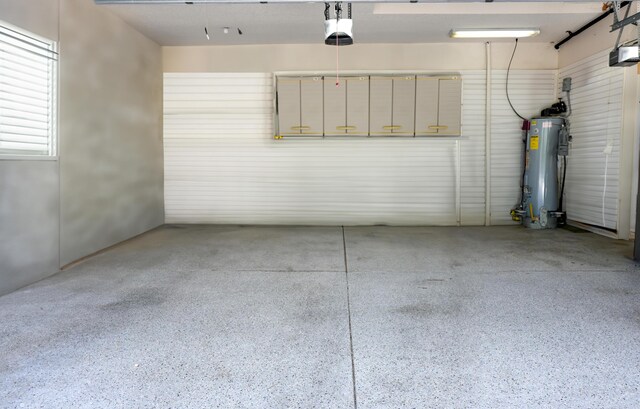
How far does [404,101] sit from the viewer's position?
703 cm

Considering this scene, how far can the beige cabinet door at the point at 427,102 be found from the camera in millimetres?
7020

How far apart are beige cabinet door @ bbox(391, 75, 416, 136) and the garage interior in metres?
0.03

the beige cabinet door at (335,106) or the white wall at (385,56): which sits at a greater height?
the white wall at (385,56)

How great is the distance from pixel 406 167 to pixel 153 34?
4.56 metres

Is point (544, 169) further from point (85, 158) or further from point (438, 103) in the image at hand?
point (85, 158)

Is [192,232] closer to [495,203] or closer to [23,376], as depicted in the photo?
[23,376]

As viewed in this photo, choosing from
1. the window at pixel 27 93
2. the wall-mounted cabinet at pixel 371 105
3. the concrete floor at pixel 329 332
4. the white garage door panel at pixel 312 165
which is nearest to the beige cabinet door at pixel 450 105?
the wall-mounted cabinet at pixel 371 105

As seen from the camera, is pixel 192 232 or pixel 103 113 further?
pixel 192 232

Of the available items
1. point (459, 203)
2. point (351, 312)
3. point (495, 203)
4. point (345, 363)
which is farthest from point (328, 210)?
point (345, 363)

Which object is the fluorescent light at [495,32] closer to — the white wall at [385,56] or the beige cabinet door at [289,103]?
the white wall at [385,56]

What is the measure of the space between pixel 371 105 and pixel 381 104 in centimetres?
17

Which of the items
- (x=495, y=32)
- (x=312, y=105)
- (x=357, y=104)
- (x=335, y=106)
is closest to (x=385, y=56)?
(x=357, y=104)

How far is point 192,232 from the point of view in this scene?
6.60 metres

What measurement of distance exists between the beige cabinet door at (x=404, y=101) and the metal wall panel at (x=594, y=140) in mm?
2456
